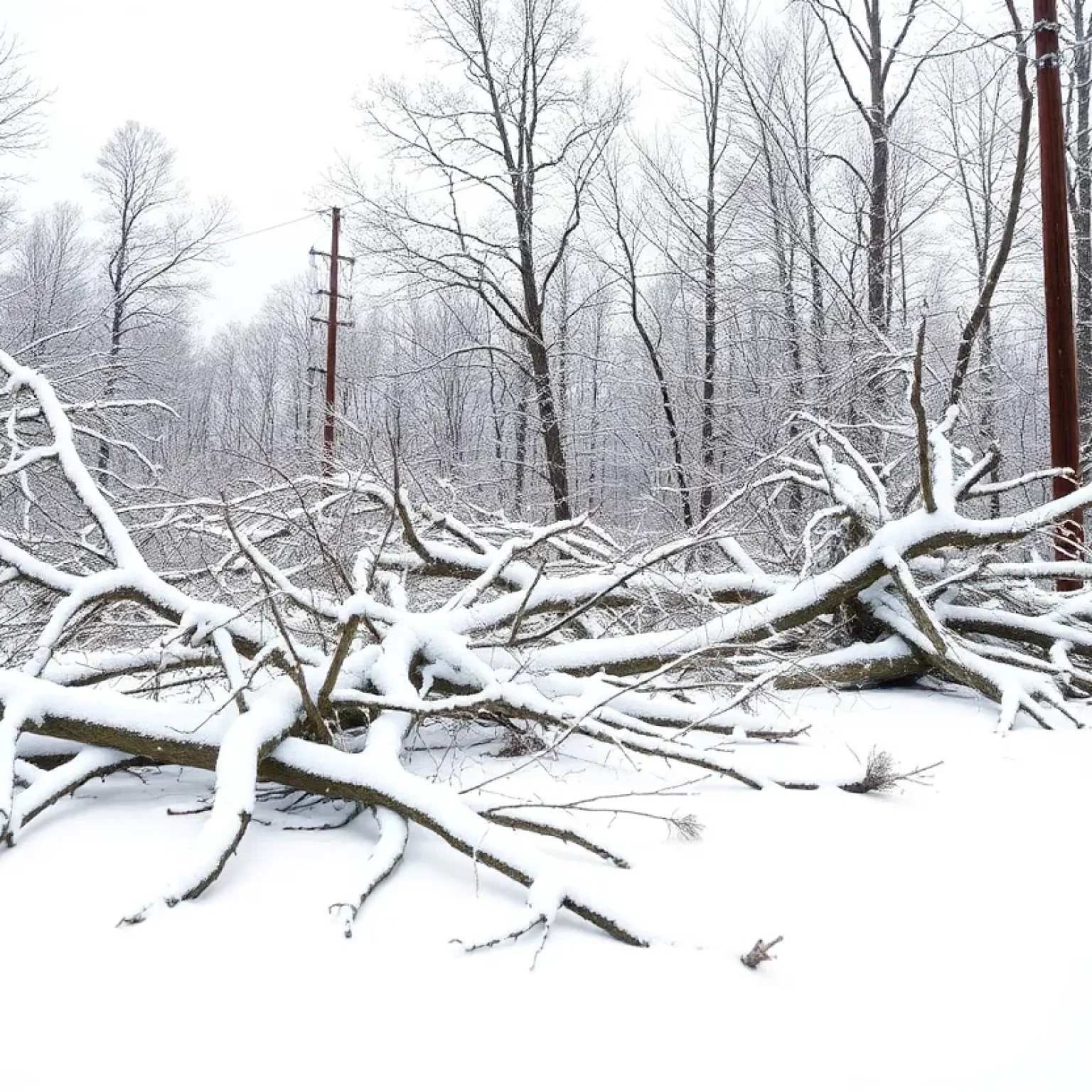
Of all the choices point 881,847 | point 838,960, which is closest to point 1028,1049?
point 838,960

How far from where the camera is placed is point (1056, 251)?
20.5 feet

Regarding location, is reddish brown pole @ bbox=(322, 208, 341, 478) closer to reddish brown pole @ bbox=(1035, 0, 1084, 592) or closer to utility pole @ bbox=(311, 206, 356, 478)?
utility pole @ bbox=(311, 206, 356, 478)

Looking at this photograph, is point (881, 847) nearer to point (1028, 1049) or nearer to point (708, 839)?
point (708, 839)

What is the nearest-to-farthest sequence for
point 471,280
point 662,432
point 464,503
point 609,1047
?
point 609,1047
point 464,503
point 471,280
point 662,432

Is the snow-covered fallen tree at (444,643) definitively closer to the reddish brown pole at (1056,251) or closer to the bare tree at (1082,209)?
the reddish brown pole at (1056,251)

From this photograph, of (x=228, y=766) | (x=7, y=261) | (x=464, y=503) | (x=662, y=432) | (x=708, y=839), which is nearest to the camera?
(x=228, y=766)

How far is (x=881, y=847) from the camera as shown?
2627mm

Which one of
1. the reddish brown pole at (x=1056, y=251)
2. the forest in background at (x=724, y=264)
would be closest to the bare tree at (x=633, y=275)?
the forest in background at (x=724, y=264)

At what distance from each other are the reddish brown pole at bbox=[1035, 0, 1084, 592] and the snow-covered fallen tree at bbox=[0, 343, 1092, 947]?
1415 mm

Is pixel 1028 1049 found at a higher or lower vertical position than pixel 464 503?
lower

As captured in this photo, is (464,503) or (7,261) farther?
(7,261)

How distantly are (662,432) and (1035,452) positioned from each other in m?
7.51

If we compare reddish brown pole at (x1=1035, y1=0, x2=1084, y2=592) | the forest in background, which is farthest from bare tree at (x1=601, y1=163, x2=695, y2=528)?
reddish brown pole at (x1=1035, y1=0, x2=1084, y2=592)

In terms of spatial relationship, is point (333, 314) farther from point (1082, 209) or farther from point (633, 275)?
point (1082, 209)
